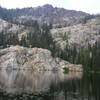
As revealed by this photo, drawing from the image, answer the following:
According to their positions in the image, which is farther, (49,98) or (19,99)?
(49,98)

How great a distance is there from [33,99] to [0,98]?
7.72 meters

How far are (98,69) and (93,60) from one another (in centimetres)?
836

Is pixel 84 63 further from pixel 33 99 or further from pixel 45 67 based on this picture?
pixel 33 99

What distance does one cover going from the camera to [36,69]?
641 ft

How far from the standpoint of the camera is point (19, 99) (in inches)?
1875

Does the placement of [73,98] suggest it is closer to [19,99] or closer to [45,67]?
[19,99]

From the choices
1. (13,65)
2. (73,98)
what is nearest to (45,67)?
(13,65)

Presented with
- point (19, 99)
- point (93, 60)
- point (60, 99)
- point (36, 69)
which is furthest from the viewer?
point (36, 69)

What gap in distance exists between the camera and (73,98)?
51.4 m

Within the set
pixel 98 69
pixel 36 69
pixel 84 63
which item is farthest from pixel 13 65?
pixel 98 69

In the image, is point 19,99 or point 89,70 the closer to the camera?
point 19,99

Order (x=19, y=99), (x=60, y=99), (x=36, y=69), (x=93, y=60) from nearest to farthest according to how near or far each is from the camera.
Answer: (x=19, y=99) → (x=60, y=99) → (x=93, y=60) → (x=36, y=69)

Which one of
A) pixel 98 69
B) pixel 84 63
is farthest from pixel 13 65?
pixel 98 69

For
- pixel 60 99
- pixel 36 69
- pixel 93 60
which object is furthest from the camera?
pixel 36 69
